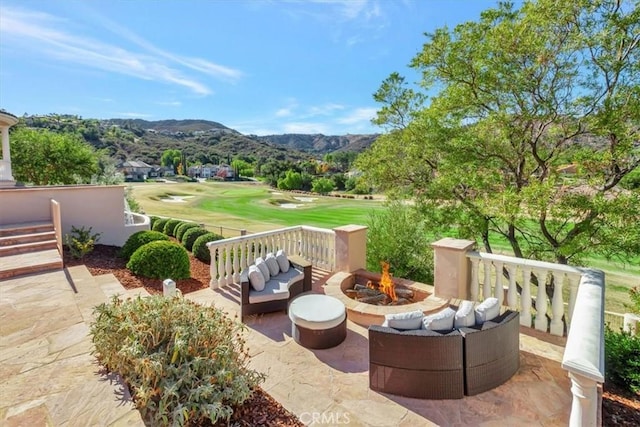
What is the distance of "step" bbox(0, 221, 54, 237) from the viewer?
708 cm

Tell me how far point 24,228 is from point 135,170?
68.8 meters

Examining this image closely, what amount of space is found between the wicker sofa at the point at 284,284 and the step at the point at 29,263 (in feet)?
13.8

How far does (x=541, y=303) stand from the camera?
3902 mm

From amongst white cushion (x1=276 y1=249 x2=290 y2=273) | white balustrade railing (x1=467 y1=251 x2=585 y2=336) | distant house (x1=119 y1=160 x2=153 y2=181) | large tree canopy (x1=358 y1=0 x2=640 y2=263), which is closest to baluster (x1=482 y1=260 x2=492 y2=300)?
white balustrade railing (x1=467 y1=251 x2=585 y2=336)

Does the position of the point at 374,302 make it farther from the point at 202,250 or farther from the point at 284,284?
the point at 202,250

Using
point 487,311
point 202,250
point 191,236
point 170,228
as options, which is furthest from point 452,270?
point 170,228

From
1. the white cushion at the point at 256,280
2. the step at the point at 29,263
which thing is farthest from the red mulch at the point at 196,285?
the white cushion at the point at 256,280

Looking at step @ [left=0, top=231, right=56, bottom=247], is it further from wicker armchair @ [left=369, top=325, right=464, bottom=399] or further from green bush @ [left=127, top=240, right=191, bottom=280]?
wicker armchair @ [left=369, top=325, right=464, bottom=399]

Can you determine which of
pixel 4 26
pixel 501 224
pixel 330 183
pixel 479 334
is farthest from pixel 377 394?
pixel 330 183

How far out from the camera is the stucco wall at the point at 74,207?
7840 mm

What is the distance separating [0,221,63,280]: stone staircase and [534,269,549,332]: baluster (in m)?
8.01

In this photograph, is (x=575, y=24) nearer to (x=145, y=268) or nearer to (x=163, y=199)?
(x=145, y=268)

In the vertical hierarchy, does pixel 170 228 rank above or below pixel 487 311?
below

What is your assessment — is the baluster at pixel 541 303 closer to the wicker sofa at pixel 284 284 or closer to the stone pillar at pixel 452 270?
the stone pillar at pixel 452 270
